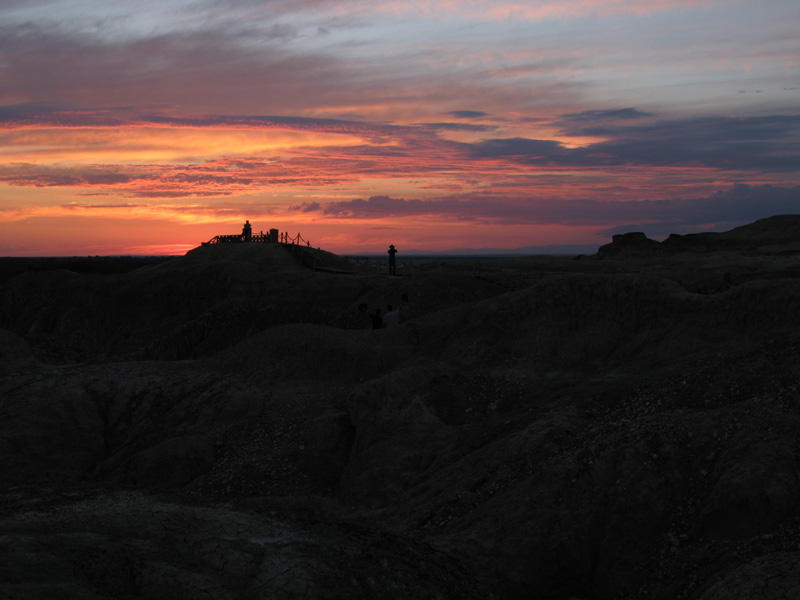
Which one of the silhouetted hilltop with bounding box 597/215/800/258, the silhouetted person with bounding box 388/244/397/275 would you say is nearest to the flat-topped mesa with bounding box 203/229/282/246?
the silhouetted person with bounding box 388/244/397/275

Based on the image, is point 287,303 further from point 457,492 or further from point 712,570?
point 712,570

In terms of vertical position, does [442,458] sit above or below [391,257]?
below

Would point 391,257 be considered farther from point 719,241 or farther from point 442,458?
point 719,241

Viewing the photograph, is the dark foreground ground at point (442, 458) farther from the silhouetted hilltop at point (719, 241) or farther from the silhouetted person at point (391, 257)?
the silhouetted hilltop at point (719, 241)

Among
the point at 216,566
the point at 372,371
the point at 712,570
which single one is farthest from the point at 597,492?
the point at 372,371

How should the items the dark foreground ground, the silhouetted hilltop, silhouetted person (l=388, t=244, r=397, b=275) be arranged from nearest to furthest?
the dark foreground ground
silhouetted person (l=388, t=244, r=397, b=275)
the silhouetted hilltop

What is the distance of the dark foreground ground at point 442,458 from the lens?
7.82m

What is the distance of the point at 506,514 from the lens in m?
10.3

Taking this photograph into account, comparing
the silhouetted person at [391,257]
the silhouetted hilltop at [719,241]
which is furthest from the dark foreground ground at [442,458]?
the silhouetted hilltop at [719,241]

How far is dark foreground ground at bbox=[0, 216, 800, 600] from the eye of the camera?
7.82m

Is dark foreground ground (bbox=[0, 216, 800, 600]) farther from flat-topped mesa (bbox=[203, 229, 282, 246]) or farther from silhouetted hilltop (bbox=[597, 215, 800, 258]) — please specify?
silhouetted hilltop (bbox=[597, 215, 800, 258])

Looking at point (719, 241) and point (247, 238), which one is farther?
point (719, 241)

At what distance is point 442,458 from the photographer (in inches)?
Result: 539

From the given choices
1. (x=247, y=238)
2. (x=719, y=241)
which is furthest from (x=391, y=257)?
(x=719, y=241)
